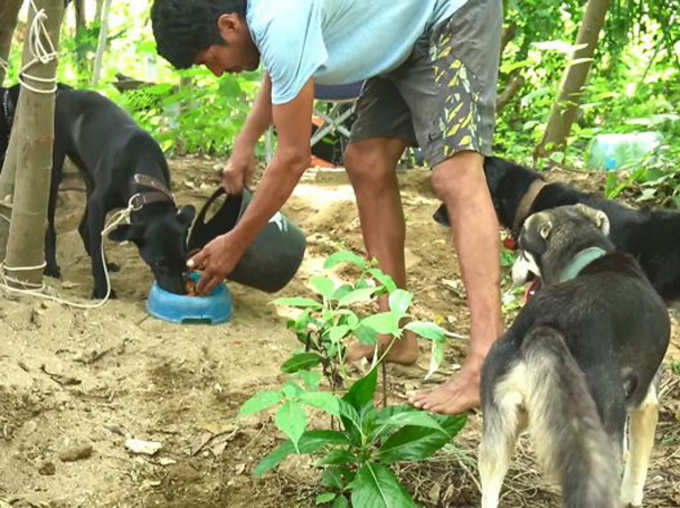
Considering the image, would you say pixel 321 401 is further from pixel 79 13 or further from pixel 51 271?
pixel 79 13

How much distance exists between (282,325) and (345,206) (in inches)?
64.4

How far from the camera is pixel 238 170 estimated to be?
163 inches

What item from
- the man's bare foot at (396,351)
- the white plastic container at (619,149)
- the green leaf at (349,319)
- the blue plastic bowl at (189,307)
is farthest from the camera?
the white plastic container at (619,149)

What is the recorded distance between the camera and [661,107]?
26.0ft

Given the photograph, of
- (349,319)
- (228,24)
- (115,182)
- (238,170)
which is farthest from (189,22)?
(115,182)

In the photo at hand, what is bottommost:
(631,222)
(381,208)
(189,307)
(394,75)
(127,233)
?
(189,307)

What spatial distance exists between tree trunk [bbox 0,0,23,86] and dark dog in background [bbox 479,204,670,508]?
385cm

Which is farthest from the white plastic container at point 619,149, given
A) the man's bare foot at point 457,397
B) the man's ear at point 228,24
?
the man's ear at point 228,24

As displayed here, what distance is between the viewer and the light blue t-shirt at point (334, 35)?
3000 millimetres

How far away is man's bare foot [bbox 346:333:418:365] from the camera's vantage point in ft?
13.1

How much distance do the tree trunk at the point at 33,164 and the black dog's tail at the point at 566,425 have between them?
2.33 metres

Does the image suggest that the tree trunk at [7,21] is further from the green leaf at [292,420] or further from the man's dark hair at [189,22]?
the green leaf at [292,420]

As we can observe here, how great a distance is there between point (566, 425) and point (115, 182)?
3.50 m

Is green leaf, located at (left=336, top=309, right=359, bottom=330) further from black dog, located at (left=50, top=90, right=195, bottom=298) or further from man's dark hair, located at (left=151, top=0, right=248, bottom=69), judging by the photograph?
black dog, located at (left=50, top=90, right=195, bottom=298)
